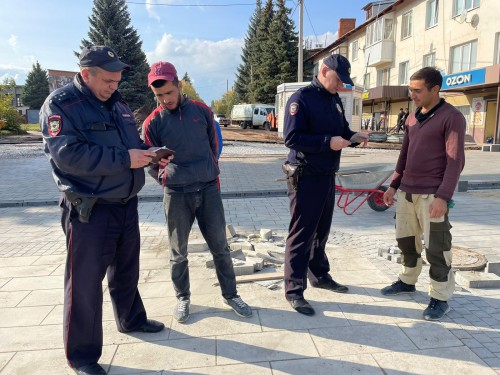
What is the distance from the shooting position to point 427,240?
321cm

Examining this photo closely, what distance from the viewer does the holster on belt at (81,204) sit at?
7.85 ft

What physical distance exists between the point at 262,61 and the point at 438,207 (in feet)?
120

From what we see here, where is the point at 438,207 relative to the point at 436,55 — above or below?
below

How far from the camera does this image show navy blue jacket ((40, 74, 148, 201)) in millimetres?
2289

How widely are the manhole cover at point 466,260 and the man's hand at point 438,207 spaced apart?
4.76 ft

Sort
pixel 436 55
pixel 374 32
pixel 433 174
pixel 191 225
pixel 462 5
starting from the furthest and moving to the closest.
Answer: pixel 374 32, pixel 436 55, pixel 462 5, pixel 191 225, pixel 433 174

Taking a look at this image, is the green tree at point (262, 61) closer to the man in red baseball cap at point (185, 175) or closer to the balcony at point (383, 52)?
the balcony at point (383, 52)

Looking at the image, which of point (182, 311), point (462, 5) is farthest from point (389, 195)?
point (462, 5)

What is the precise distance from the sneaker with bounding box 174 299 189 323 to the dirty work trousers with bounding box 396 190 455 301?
202 cm

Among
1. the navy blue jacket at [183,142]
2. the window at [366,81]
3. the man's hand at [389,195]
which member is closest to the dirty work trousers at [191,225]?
the navy blue jacket at [183,142]

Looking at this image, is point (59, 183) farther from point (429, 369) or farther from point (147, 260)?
point (429, 369)

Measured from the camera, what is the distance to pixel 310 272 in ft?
12.6

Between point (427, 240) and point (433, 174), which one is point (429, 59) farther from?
point (427, 240)

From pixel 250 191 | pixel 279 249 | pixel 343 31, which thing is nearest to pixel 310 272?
pixel 279 249
